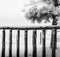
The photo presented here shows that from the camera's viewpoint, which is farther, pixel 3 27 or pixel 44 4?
pixel 44 4

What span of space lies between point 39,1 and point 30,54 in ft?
16.0

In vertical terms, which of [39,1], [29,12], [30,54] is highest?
[39,1]

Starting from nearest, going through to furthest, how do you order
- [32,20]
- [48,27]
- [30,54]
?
1. [48,27]
2. [30,54]
3. [32,20]

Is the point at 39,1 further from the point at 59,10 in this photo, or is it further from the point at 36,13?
the point at 59,10

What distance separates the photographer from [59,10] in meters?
8.35

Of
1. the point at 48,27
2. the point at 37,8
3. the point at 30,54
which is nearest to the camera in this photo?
the point at 48,27

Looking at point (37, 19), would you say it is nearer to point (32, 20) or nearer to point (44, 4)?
point (32, 20)

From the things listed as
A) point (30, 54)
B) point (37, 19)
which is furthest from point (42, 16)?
point (30, 54)

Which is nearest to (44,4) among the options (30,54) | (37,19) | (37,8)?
(37,8)

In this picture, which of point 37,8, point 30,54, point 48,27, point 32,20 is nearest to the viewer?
point 48,27

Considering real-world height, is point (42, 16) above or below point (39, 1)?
below

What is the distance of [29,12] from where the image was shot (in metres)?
8.60

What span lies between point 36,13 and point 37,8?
37 cm

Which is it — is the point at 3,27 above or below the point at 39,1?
below
